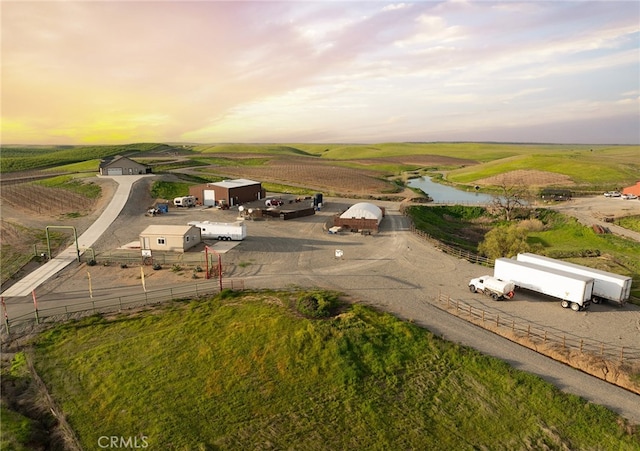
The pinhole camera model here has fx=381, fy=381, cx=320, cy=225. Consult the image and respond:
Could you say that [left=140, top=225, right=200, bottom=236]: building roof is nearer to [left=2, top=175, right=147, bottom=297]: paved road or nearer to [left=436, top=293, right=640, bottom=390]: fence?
[left=2, top=175, right=147, bottom=297]: paved road

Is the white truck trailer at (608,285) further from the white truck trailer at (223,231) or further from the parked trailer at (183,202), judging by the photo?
the parked trailer at (183,202)

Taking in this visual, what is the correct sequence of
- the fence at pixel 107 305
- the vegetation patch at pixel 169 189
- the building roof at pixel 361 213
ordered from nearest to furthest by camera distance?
1. the fence at pixel 107 305
2. the building roof at pixel 361 213
3. the vegetation patch at pixel 169 189

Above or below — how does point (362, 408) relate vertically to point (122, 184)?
below

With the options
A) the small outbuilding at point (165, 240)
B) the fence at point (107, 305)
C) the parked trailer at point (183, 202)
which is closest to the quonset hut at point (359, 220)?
the small outbuilding at point (165, 240)

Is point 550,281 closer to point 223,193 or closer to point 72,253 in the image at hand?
point 72,253

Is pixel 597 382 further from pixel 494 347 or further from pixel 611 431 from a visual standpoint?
pixel 494 347

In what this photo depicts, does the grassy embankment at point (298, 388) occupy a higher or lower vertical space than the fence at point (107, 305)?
lower

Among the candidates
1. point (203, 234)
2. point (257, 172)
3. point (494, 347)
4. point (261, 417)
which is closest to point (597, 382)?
point (494, 347)
